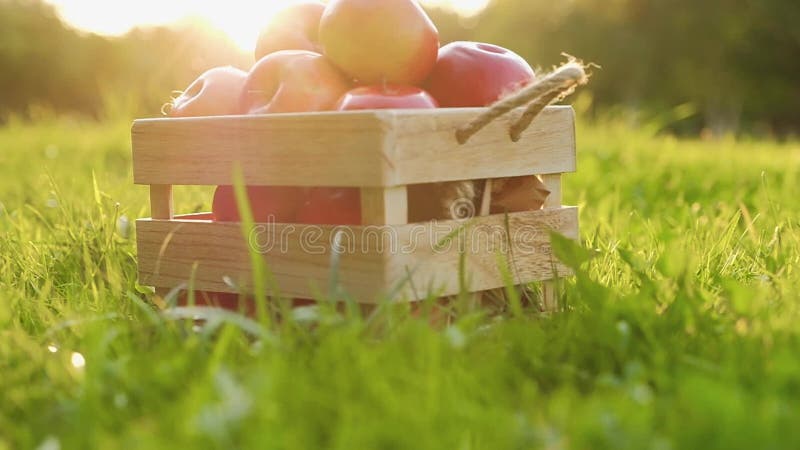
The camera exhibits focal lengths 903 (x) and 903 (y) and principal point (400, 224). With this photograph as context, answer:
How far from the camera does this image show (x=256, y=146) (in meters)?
1.92

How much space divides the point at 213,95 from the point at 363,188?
1.97ft

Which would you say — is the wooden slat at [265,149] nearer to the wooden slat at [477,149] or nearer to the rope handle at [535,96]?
the wooden slat at [477,149]

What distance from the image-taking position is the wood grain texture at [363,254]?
5.81ft

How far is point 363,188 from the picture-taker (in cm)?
177

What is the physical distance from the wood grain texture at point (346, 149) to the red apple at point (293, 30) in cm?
33

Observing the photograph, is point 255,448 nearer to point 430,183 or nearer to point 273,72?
point 430,183

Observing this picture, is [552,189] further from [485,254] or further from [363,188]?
[363,188]

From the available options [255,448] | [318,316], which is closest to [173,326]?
[318,316]

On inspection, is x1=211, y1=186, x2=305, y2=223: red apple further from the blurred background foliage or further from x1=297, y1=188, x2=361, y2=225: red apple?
the blurred background foliage

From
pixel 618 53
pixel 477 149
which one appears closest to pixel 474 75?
pixel 477 149

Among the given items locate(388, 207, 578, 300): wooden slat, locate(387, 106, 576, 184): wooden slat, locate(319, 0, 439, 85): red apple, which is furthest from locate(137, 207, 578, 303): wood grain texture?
locate(319, 0, 439, 85): red apple

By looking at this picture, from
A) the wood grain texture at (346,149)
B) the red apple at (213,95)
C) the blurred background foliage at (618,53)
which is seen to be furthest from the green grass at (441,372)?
the blurred background foliage at (618,53)

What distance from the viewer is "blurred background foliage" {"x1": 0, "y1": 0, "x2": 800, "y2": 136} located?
81.4 ft

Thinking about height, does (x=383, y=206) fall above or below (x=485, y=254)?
above
